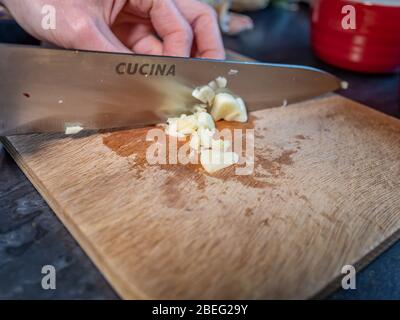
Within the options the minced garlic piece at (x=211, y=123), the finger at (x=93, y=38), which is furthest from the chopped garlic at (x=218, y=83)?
the finger at (x=93, y=38)

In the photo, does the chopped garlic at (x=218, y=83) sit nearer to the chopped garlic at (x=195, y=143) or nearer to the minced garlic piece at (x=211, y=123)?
the minced garlic piece at (x=211, y=123)

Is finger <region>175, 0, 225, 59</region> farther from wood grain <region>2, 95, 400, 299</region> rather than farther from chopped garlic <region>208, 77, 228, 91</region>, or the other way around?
wood grain <region>2, 95, 400, 299</region>

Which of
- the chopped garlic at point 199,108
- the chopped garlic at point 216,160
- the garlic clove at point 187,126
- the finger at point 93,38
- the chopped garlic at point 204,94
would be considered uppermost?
the finger at point 93,38

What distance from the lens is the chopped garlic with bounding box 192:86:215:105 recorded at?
0.89 metres

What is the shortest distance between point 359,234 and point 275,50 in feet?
3.66

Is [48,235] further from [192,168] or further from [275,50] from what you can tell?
[275,50]

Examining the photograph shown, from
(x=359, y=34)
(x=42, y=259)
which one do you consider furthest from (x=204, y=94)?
(x=359, y=34)

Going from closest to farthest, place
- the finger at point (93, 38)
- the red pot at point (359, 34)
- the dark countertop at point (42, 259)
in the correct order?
the dark countertop at point (42, 259) < the finger at point (93, 38) < the red pot at point (359, 34)

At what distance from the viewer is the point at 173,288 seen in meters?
0.53

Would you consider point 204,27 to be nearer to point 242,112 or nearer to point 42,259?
point 242,112

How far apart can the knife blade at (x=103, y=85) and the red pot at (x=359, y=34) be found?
42cm

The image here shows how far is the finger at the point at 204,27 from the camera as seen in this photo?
107cm

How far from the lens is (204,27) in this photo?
1.07 metres

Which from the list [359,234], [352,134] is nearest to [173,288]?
[359,234]
